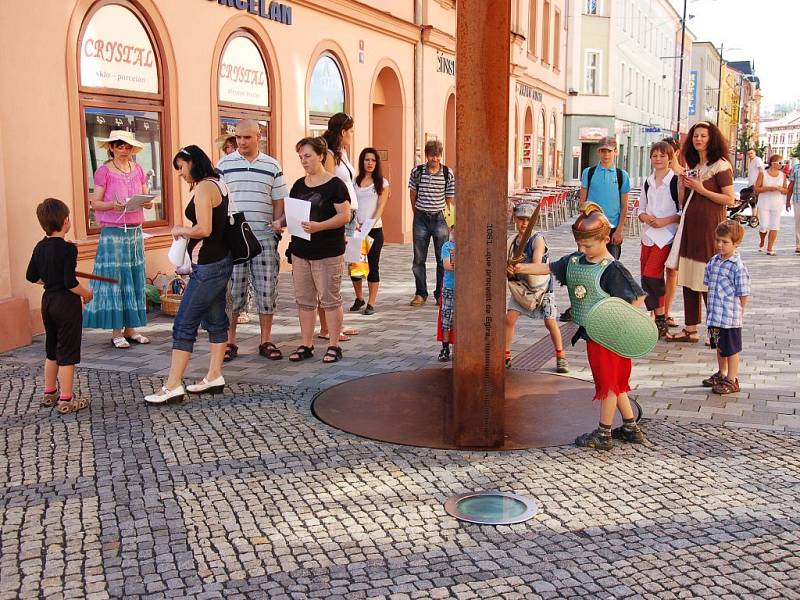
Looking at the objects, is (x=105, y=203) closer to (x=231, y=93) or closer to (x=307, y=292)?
(x=307, y=292)

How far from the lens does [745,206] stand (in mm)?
21078

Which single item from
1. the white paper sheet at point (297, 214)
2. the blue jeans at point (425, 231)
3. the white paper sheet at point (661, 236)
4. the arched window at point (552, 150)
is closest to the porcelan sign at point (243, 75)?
the blue jeans at point (425, 231)

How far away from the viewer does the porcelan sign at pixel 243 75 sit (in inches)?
455

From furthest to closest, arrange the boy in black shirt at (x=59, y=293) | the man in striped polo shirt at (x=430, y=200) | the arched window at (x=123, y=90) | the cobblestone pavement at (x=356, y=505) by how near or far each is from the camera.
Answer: the man in striped polo shirt at (x=430, y=200), the arched window at (x=123, y=90), the boy in black shirt at (x=59, y=293), the cobblestone pavement at (x=356, y=505)

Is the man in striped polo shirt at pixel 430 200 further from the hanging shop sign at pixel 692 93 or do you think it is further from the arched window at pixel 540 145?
the hanging shop sign at pixel 692 93

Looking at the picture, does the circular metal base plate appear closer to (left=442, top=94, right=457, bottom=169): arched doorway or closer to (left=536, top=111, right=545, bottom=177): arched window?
(left=442, top=94, right=457, bottom=169): arched doorway

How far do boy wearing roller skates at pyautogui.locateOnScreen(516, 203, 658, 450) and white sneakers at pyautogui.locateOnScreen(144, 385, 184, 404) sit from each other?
2458 millimetres

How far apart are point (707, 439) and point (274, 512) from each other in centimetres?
266

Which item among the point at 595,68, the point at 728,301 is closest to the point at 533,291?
the point at 728,301

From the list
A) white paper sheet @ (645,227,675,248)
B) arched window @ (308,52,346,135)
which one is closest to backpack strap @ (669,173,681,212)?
white paper sheet @ (645,227,675,248)

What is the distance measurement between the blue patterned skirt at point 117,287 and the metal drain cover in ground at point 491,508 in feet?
14.8

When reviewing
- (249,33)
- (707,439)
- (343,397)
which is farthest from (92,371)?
(249,33)

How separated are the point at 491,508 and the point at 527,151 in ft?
87.6

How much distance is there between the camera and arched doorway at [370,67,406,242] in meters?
17.3
